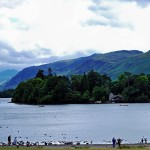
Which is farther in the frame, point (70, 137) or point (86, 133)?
point (86, 133)

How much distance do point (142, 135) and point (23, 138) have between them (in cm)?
2810

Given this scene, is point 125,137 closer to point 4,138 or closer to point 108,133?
point 108,133

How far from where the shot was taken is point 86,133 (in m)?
116

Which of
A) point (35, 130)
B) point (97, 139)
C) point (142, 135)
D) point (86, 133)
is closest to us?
point (97, 139)

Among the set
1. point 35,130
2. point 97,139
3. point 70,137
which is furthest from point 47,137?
point 35,130

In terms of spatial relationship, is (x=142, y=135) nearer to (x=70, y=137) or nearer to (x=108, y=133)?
(x=108, y=133)

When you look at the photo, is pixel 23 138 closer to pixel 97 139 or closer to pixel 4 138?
pixel 4 138

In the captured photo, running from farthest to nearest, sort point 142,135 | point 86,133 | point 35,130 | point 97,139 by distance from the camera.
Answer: point 35,130, point 86,133, point 142,135, point 97,139

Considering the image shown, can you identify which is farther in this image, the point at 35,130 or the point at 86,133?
the point at 35,130

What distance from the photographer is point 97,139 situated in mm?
100125

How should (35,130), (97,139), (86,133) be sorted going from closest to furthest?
(97,139), (86,133), (35,130)

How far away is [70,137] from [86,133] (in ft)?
30.6

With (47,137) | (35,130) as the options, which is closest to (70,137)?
(47,137)

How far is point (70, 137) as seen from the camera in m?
108
